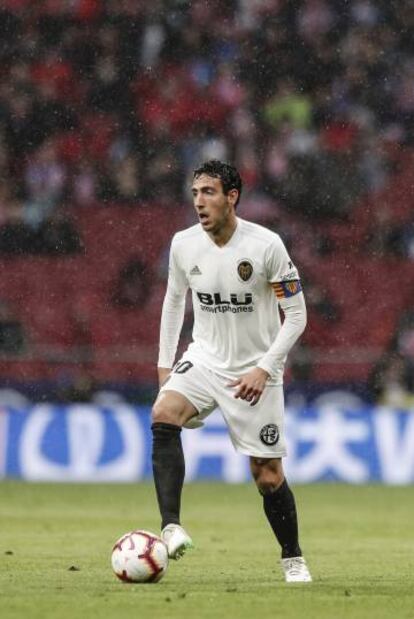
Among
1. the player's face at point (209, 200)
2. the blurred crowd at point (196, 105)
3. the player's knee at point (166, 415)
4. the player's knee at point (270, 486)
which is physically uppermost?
the blurred crowd at point (196, 105)

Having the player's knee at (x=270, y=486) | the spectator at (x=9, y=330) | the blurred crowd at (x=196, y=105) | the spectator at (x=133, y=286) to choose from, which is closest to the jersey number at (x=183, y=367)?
the player's knee at (x=270, y=486)

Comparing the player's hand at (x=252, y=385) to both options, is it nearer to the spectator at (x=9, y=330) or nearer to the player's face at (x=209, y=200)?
the player's face at (x=209, y=200)

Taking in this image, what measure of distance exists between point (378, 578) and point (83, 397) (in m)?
8.81

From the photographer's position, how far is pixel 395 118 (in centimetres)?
1962

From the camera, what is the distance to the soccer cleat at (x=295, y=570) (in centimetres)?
684

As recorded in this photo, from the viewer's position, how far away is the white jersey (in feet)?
22.6

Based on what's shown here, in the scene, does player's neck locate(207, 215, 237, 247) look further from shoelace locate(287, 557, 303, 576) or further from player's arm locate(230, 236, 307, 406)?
shoelace locate(287, 557, 303, 576)

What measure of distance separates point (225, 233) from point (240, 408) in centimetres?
82

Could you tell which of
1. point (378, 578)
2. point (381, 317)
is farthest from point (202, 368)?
point (381, 317)

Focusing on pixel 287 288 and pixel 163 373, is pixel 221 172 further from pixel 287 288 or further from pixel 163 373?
pixel 163 373

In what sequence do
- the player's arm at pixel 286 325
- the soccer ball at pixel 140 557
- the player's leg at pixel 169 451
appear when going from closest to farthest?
A: the soccer ball at pixel 140 557 → the player's leg at pixel 169 451 → the player's arm at pixel 286 325

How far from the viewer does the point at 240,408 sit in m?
6.90

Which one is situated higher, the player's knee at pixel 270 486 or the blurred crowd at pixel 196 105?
the blurred crowd at pixel 196 105

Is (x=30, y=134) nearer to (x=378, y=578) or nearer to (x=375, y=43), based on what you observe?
(x=375, y=43)
